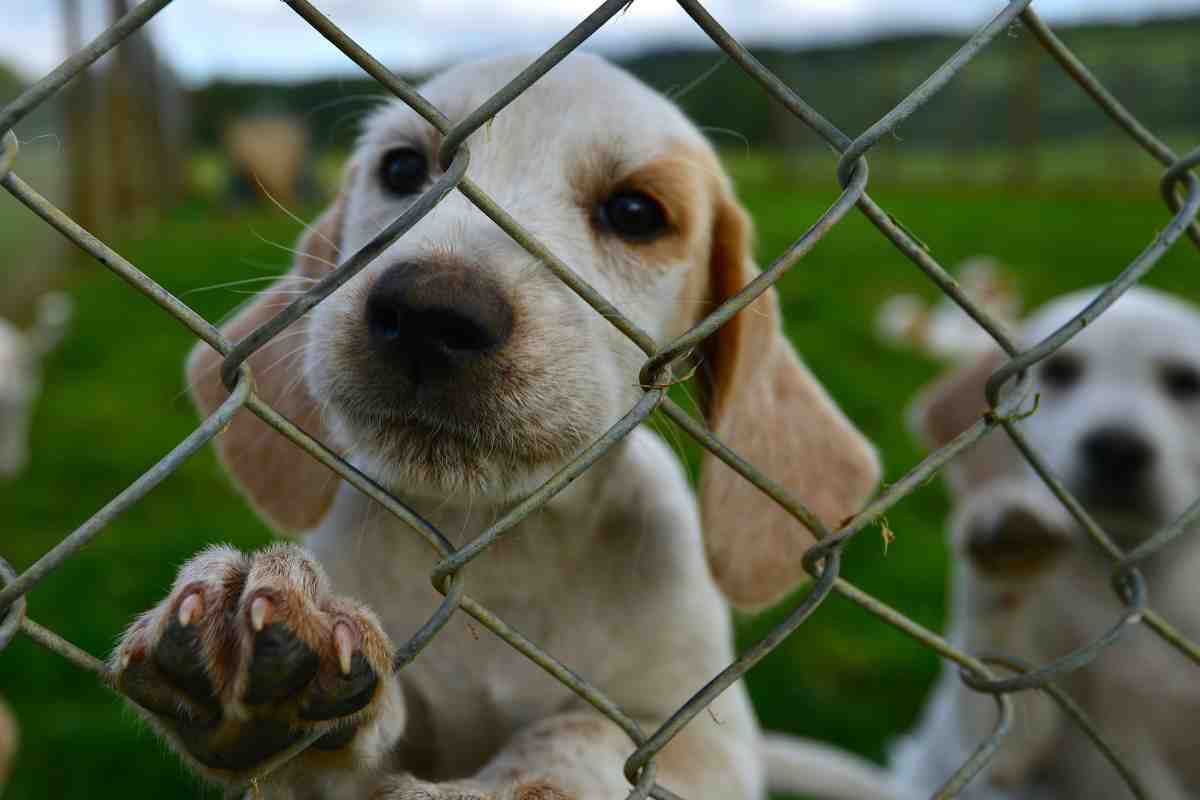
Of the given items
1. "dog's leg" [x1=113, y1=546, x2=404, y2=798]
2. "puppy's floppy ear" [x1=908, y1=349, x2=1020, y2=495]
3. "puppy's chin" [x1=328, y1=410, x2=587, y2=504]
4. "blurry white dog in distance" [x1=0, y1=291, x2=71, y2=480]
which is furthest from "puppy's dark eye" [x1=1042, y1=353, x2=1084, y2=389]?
"blurry white dog in distance" [x1=0, y1=291, x2=71, y2=480]

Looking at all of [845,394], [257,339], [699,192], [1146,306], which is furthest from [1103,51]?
[257,339]

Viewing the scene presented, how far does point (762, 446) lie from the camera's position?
2258 mm

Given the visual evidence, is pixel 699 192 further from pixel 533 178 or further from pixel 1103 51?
pixel 1103 51

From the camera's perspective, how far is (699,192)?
2307 mm

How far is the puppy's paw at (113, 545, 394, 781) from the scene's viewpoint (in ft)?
3.80

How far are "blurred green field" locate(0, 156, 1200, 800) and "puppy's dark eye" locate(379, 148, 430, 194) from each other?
30cm

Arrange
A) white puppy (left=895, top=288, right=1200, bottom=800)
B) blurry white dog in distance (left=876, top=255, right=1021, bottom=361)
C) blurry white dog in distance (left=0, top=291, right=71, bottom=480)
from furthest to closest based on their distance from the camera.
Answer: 1. blurry white dog in distance (left=876, top=255, right=1021, bottom=361)
2. blurry white dog in distance (left=0, top=291, right=71, bottom=480)
3. white puppy (left=895, top=288, right=1200, bottom=800)

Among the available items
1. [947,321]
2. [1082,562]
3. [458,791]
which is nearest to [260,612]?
[458,791]

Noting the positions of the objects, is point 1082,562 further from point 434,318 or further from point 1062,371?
point 434,318

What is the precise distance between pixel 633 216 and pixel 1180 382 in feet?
6.92

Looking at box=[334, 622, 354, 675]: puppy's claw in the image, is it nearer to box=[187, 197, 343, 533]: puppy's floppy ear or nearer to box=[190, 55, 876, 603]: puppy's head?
box=[190, 55, 876, 603]: puppy's head

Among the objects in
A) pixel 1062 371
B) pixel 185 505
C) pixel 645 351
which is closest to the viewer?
pixel 645 351

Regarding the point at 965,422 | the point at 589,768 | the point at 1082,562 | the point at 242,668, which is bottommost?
the point at 242,668

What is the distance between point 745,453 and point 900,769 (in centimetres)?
173
